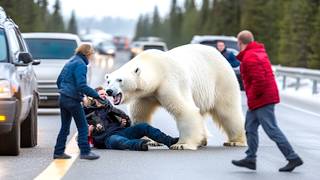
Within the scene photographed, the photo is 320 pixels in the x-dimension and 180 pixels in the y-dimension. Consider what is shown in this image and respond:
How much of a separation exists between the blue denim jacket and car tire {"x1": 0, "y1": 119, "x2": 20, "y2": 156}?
34.1 inches

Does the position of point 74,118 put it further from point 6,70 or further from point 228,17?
point 228,17

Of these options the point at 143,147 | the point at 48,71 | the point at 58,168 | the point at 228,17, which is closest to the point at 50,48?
the point at 48,71

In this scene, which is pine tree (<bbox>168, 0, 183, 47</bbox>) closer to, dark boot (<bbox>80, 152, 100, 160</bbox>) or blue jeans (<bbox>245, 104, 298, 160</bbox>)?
dark boot (<bbox>80, 152, 100, 160</bbox>)

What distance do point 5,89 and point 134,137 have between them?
2.27 metres

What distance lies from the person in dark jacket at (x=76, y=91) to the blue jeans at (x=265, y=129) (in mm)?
1925

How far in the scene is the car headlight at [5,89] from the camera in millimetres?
12023

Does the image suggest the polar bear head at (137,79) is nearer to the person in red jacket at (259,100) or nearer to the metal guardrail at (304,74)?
the person in red jacket at (259,100)

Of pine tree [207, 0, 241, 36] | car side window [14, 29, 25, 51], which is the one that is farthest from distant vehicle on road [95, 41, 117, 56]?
car side window [14, 29, 25, 51]

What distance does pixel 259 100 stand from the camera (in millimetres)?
11156

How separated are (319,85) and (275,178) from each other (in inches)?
1037

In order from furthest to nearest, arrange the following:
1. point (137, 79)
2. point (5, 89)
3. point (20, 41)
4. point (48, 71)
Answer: point (48, 71) < point (20, 41) < point (137, 79) < point (5, 89)

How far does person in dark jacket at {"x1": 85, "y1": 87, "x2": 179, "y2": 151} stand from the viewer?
1335 centimetres

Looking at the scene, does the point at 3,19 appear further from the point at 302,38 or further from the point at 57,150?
the point at 302,38

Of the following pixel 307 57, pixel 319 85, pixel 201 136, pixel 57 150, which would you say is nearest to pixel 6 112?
pixel 57 150
